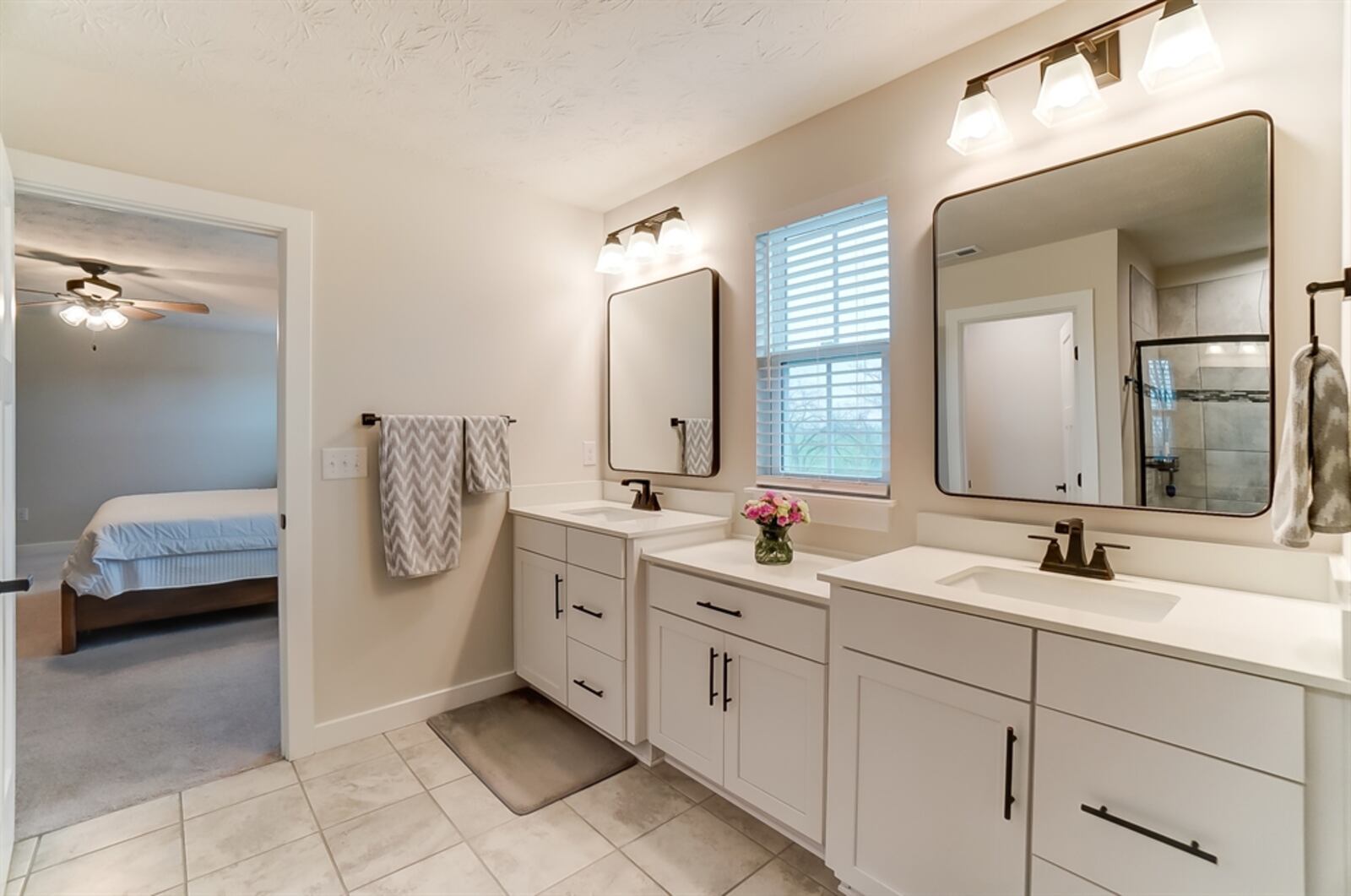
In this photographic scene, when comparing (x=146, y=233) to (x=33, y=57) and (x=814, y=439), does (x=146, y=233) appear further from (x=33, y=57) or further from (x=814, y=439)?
(x=814, y=439)

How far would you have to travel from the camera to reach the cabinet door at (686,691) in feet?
6.15

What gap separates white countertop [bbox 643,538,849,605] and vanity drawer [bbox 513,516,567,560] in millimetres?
494

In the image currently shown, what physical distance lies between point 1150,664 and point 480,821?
187cm

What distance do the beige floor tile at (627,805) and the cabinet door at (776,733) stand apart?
261 millimetres

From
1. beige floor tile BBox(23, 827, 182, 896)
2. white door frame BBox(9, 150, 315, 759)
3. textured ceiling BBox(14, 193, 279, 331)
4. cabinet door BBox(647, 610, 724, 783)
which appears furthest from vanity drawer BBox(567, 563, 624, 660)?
textured ceiling BBox(14, 193, 279, 331)

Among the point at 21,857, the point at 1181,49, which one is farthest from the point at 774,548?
the point at 21,857

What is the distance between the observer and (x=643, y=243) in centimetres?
264

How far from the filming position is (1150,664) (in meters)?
1.04

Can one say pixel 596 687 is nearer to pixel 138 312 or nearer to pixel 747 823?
pixel 747 823

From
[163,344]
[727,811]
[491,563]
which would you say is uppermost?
[163,344]

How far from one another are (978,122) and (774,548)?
1.40 metres

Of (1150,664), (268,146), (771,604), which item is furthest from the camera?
(268,146)

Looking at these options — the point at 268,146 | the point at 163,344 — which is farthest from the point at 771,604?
the point at 163,344

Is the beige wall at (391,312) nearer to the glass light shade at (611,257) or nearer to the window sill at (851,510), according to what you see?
the glass light shade at (611,257)
